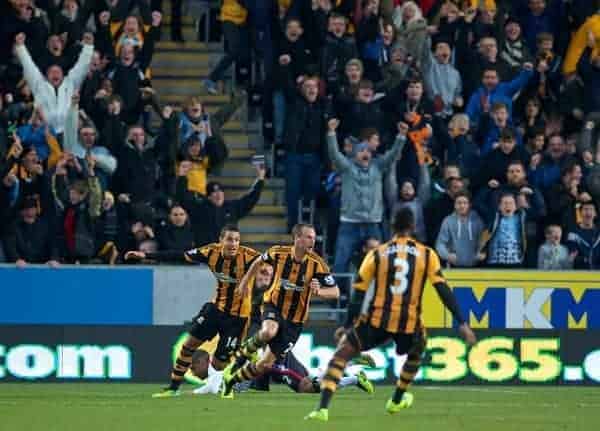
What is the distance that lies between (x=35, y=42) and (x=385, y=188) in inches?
193

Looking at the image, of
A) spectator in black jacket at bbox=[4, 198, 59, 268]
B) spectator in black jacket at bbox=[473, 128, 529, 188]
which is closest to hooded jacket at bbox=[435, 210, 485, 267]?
spectator in black jacket at bbox=[473, 128, 529, 188]

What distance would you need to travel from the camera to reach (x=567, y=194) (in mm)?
24562

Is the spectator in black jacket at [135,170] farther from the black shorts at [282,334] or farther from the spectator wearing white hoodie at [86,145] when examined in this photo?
the black shorts at [282,334]

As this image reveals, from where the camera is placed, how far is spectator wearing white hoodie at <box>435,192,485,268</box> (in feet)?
78.5

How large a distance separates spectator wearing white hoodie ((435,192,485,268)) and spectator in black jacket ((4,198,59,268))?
4861 mm

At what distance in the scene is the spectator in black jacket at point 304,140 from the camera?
2453 cm

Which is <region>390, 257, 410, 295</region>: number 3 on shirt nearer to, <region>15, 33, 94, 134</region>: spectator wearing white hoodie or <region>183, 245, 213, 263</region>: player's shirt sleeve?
<region>183, 245, 213, 263</region>: player's shirt sleeve

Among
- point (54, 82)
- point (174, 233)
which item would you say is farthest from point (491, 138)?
point (54, 82)

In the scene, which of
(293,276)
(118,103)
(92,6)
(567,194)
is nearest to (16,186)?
(118,103)

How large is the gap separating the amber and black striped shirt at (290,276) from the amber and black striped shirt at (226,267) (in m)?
0.54

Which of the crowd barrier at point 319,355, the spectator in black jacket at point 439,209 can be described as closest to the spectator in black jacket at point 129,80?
the crowd barrier at point 319,355

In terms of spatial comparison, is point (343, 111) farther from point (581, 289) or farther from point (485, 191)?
point (581, 289)

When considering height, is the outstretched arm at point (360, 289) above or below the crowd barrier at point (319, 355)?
above

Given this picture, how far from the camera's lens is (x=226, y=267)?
20344 millimetres
